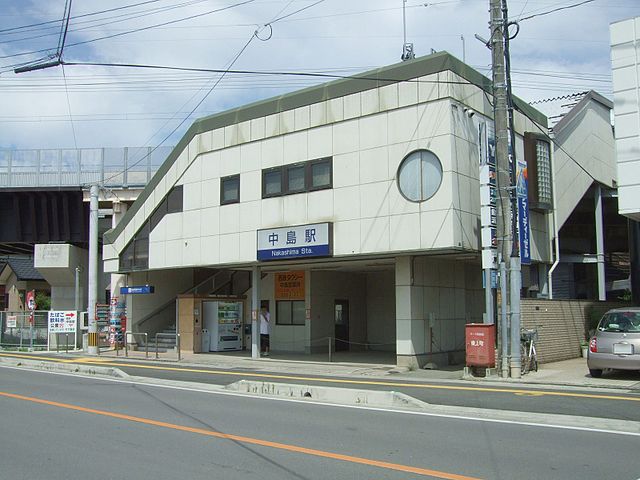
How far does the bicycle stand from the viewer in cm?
1694

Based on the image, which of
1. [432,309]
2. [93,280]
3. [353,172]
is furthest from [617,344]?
[93,280]

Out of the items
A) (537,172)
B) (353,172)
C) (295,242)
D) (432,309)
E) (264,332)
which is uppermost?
(537,172)

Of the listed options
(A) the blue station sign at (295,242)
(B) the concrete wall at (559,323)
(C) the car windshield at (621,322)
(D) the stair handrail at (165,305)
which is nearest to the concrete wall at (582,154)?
(B) the concrete wall at (559,323)

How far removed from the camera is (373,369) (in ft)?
63.8

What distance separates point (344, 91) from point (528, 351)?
31.1ft

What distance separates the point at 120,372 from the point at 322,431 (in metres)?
10.3

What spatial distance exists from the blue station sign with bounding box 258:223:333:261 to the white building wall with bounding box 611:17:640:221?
28.5ft

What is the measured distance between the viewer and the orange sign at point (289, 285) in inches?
1022

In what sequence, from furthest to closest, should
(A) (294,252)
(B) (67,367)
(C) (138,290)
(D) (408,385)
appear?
1. (C) (138,290)
2. (A) (294,252)
3. (B) (67,367)
4. (D) (408,385)

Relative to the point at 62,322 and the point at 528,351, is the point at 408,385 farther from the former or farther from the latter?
the point at 62,322

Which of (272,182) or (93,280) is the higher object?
(272,182)

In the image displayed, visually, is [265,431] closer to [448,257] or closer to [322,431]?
[322,431]

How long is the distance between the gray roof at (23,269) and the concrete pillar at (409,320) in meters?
43.0

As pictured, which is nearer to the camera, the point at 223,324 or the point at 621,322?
the point at 621,322
